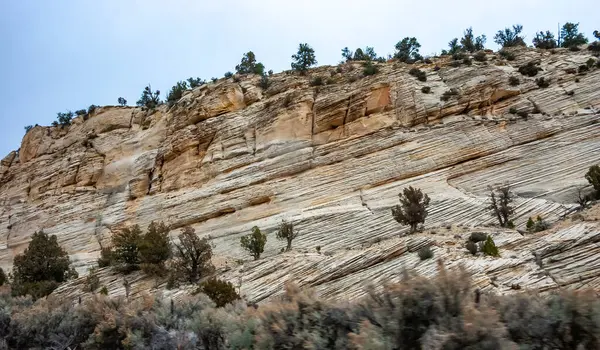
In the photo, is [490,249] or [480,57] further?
[480,57]

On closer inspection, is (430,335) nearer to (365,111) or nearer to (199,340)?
(199,340)

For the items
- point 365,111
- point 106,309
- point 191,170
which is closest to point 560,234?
point 106,309

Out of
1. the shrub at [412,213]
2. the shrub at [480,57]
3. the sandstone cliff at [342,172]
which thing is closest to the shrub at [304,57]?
the sandstone cliff at [342,172]

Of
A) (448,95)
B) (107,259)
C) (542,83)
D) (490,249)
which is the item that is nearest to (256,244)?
(107,259)

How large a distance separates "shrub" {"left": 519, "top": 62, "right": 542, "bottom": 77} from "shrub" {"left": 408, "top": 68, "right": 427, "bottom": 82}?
19.2ft

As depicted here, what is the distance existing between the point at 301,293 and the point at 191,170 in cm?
2683

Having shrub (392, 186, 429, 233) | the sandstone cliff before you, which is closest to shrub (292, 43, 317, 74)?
the sandstone cliff

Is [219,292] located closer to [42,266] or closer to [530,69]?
[42,266]

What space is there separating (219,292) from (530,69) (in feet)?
79.5

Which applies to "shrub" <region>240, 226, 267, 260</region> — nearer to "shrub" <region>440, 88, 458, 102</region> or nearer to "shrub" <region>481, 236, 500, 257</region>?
"shrub" <region>481, 236, 500, 257</region>

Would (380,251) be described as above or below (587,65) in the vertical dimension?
below

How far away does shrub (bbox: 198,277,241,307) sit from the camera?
1395 cm

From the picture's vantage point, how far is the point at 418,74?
31250 mm

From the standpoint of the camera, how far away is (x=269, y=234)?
2381 cm
